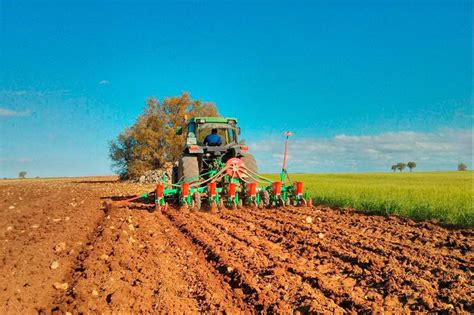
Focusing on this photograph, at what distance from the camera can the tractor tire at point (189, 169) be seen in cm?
940

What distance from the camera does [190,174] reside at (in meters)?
9.55

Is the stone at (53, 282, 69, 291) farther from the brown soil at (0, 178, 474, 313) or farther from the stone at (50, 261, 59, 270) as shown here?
the stone at (50, 261, 59, 270)

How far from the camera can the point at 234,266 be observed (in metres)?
4.42

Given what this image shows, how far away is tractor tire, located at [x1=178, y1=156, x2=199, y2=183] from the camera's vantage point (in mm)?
9398

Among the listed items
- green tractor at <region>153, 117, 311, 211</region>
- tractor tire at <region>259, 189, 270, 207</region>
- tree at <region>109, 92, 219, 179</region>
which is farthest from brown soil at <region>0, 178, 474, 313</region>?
tree at <region>109, 92, 219, 179</region>

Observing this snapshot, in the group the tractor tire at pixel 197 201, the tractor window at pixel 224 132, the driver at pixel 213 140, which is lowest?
the tractor tire at pixel 197 201

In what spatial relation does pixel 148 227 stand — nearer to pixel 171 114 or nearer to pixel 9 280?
pixel 9 280

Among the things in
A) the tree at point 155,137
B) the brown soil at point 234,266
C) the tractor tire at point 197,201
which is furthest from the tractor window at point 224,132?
the tree at point 155,137

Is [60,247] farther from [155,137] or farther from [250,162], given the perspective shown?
[155,137]

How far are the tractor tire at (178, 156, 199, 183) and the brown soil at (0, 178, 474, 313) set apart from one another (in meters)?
2.03

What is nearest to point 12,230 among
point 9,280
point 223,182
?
point 9,280

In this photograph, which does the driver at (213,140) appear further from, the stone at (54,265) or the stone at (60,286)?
the stone at (60,286)

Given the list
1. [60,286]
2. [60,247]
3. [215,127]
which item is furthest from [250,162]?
[60,286]

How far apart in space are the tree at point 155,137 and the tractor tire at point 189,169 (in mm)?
17707
